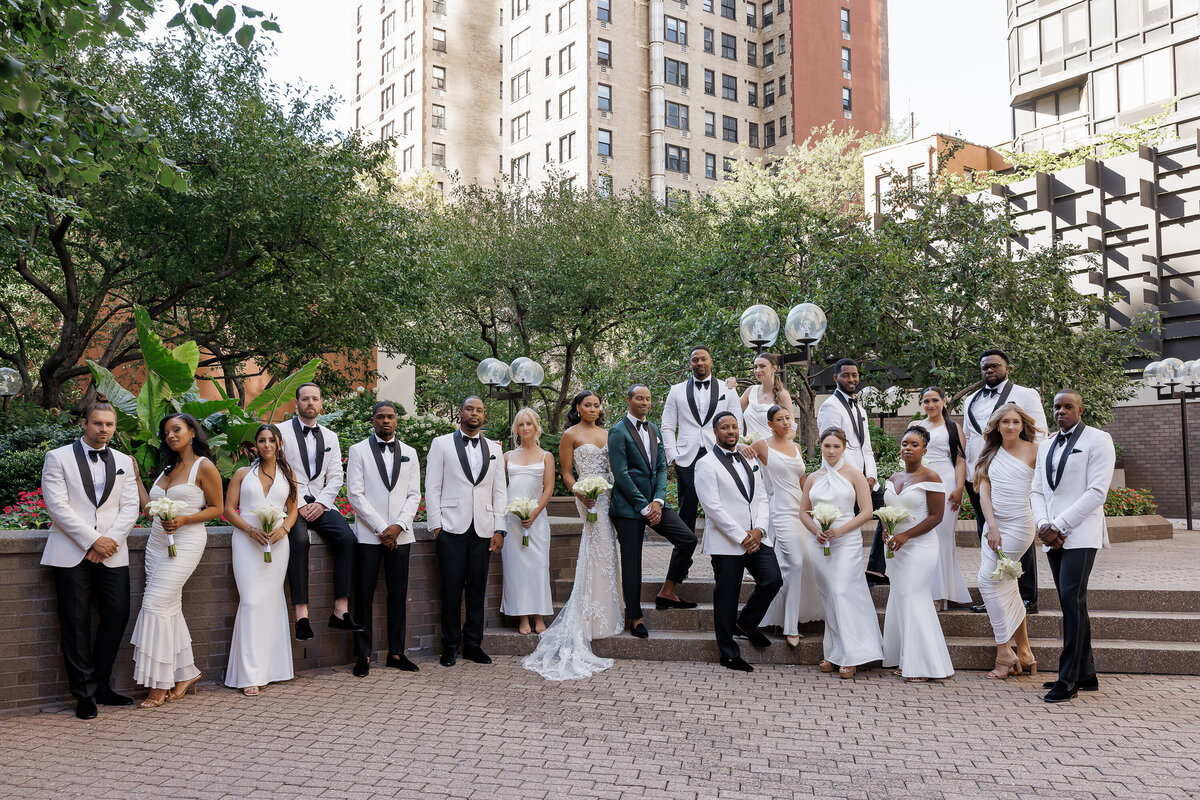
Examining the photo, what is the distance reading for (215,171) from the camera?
1827 cm

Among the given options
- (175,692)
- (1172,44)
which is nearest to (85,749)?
(175,692)

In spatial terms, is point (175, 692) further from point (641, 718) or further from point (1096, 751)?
point (1096, 751)

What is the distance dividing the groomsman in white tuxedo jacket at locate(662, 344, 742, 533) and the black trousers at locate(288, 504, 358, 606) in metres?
3.19

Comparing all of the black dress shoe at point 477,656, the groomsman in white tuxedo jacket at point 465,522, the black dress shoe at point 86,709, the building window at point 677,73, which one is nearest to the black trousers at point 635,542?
the groomsman in white tuxedo jacket at point 465,522

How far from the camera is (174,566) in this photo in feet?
23.7

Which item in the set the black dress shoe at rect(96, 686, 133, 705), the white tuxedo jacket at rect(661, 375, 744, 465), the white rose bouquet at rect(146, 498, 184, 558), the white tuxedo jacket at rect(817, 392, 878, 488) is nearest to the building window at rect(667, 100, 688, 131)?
the white tuxedo jacket at rect(661, 375, 744, 465)

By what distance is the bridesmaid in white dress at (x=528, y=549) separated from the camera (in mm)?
8930

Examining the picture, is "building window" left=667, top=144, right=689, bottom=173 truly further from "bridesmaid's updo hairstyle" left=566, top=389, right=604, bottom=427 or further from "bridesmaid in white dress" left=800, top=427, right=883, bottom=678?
"bridesmaid in white dress" left=800, top=427, right=883, bottom=678

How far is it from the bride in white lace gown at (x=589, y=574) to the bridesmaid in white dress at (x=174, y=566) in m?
2.85

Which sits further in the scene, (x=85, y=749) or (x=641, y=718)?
(x=641, y=718)

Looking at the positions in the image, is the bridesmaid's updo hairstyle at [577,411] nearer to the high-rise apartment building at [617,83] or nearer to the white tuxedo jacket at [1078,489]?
the white tuxedo jacket at [1078,489]

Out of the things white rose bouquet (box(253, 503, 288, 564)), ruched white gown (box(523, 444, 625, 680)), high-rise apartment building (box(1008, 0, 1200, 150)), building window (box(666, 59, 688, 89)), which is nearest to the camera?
white rose bouquet (box(253, 503, 288, 564))

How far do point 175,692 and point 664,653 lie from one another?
13.5ft

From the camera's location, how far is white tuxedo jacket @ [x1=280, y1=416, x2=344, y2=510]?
8109 millimetres
